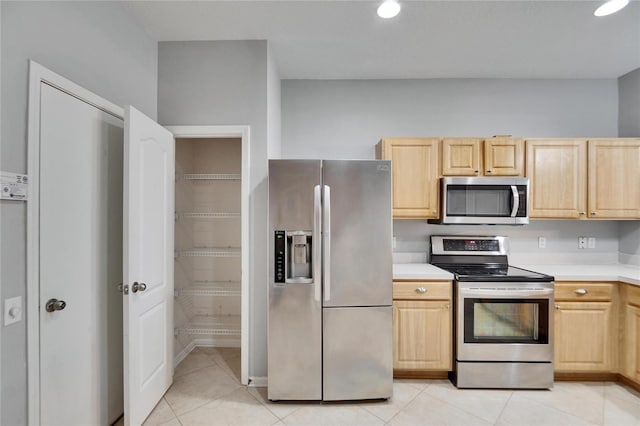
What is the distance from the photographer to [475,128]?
3018 millimetres

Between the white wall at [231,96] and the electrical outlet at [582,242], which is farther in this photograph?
the electrical outlet at [582,242]

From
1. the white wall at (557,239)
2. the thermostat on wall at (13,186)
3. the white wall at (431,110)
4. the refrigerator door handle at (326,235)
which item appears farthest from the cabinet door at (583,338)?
the thermostat on wall at (13,186)

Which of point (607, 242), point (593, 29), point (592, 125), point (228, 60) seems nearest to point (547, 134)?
point (592, 125)

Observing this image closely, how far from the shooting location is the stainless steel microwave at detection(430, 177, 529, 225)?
259cm

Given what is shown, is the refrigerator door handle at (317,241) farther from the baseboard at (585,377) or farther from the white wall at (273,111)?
the baseboard at (585,377)

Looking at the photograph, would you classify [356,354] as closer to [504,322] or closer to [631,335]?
[504,322]

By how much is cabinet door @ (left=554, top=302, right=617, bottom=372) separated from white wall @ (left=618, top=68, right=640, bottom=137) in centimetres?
178

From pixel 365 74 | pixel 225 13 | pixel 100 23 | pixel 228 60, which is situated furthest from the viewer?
pixel 365 74

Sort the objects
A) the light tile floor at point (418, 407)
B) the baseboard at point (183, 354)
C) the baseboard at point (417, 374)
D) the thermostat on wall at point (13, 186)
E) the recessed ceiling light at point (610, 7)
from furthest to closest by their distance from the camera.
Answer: the baseboard at point (183, 354) < the baseboard at point (417, 374) < the light tile floor at point (418, 407) < the recessed ceiling light at point (610, 7) < the thermostat on wall at point (13, 186)

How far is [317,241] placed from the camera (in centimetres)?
208

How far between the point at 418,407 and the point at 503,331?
0.93 metres

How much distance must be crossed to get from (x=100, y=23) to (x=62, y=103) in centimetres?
66

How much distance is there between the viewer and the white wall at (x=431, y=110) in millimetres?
2963

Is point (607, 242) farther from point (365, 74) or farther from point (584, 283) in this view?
point (365, 74)
